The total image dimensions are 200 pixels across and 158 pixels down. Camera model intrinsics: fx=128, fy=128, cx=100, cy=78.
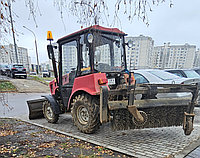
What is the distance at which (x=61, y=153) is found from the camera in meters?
2.28

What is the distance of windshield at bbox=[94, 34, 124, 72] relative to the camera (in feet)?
11.3

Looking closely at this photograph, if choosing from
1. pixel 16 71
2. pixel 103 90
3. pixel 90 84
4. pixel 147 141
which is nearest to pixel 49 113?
pixel 90 84

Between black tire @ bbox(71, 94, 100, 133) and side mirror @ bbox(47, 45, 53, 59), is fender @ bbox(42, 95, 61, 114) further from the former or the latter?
side mirror @ bbox(47, 45, 53, 59)

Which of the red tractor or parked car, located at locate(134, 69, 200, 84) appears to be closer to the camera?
the red tractor

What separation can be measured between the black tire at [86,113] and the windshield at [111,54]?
0.86 m

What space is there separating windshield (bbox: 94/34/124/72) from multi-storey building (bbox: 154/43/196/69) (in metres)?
71.5

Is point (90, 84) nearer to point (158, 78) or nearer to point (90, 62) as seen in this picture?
point (90, 62)

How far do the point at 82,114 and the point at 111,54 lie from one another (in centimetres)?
185

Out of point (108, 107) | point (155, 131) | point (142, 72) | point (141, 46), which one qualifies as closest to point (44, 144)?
point (108, 107)

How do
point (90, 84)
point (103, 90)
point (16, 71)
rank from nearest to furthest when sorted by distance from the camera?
point (103, 90), point (90, 84), point (16, 71)

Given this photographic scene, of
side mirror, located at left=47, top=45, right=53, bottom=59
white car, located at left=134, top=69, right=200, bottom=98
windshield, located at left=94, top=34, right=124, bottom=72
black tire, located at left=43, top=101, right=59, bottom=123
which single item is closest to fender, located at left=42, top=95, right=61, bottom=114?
black tire, located at left=43, top=101, right=59, bottom=123

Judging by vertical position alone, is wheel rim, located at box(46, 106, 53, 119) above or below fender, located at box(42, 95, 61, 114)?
below

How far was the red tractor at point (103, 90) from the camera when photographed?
103 inches

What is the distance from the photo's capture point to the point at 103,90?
248 cm
